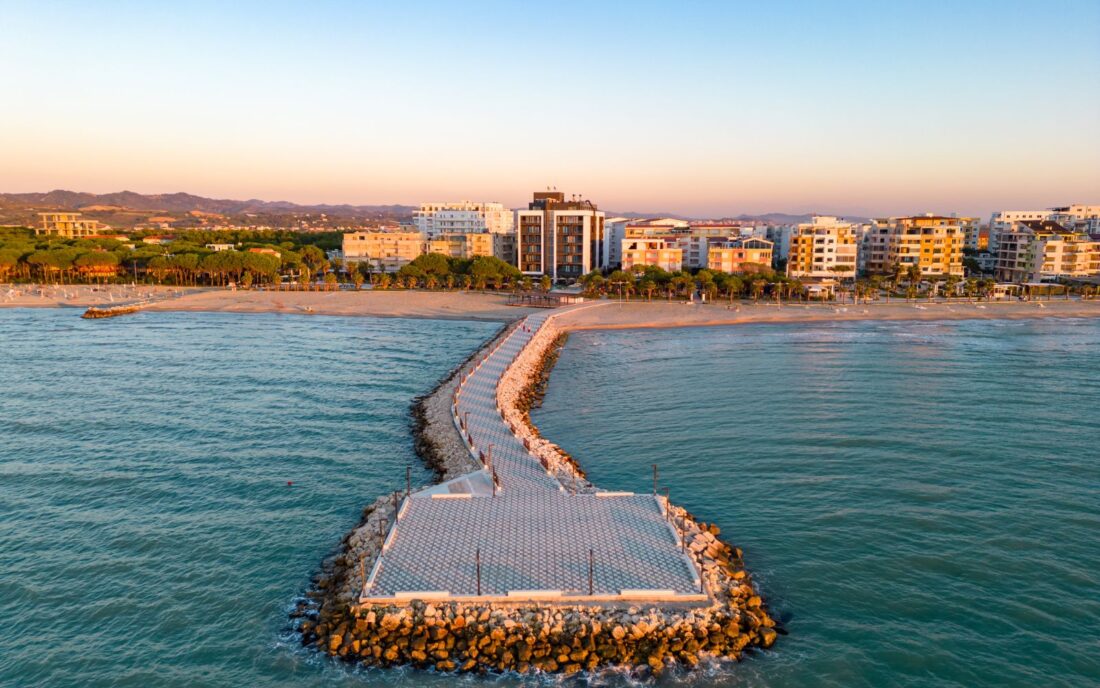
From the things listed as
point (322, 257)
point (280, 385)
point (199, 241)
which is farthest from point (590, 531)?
point (199, 241)

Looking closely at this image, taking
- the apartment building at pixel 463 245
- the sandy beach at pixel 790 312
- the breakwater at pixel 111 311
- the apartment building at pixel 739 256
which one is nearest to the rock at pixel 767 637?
the sandy beach at pixel 790 312

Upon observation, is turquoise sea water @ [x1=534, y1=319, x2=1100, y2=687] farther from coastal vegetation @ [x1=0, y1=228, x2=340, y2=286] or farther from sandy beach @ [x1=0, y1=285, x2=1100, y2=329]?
coastal vegetation @ [x1=0, y1=228, x2=340, y2=286]

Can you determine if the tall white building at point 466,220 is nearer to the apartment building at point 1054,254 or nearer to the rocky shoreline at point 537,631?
the apartment building at point 1054,254

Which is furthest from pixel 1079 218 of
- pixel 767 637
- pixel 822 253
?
pixel 767 637

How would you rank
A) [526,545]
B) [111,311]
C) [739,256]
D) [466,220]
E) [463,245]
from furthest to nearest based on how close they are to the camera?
[466,220] → [463,245] → [739,256] → [111,311] → [526,545]

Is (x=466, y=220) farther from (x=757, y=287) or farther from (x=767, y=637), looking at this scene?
(x=767, y=637)

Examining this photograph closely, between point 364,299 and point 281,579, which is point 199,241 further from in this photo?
point 281,579

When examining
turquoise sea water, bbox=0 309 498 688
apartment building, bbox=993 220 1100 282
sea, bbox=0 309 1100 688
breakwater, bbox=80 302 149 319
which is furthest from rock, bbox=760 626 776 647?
apartment building, bbox=993 220 1100 282
